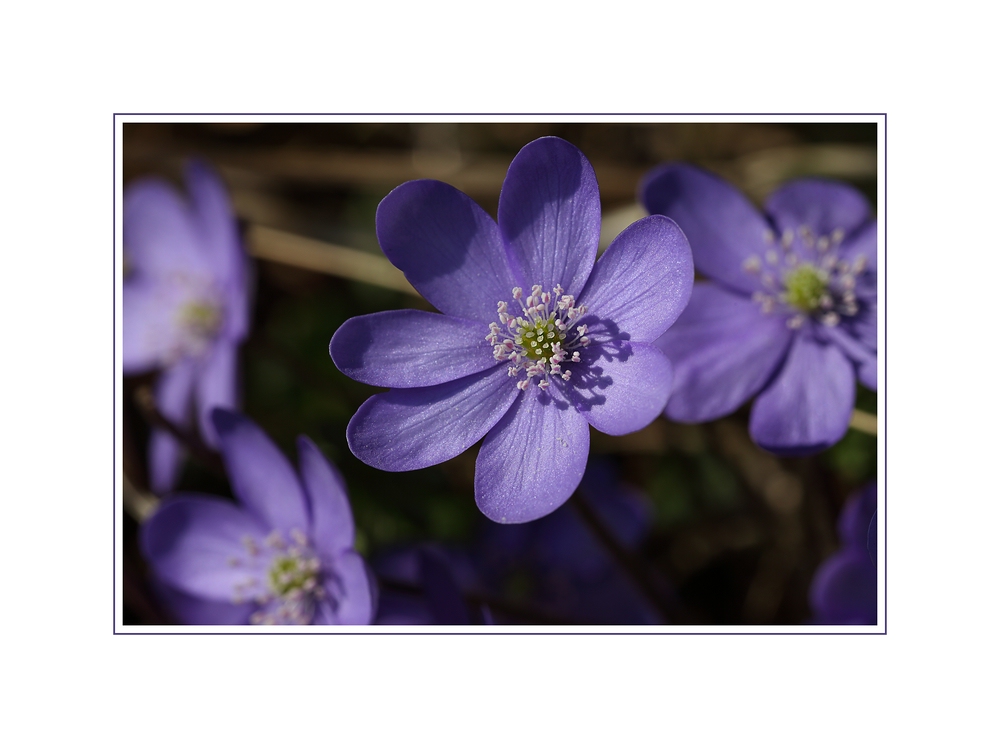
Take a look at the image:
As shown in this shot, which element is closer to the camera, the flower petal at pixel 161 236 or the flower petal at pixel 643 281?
the flower petal at pixel 643 281

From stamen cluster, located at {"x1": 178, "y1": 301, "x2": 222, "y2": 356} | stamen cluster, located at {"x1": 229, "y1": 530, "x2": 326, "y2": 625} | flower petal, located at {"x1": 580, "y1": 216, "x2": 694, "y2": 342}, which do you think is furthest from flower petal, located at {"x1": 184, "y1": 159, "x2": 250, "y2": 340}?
flower petal, located at {"x1": 580, "y1": 216, "x2": 694, "y2": 342}

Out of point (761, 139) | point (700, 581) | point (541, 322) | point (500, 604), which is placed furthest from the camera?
point (761, 139)

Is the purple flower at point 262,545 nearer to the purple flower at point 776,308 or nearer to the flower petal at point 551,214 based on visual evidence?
the flower petal at point 551,214

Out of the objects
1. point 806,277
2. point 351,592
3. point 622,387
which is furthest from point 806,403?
point 351,592

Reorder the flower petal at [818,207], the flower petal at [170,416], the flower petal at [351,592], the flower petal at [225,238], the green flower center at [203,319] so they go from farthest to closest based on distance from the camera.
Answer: the green flower center at [203,319] < the flower petal at [170,416] < the flower petal at [225,238] < the flower petal at [818,207] < the flower petal at [351,592]

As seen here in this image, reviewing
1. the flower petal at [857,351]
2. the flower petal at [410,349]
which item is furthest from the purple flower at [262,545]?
the flower petal at [857,351]
